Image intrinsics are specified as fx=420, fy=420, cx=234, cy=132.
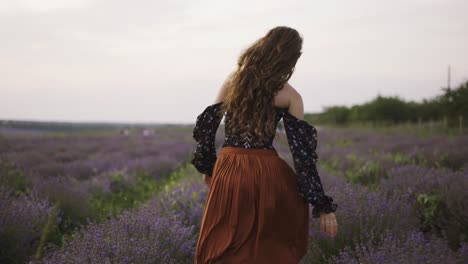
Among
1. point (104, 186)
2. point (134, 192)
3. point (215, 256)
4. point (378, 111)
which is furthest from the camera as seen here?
point (378, 111)

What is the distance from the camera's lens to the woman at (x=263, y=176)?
2.07 metres

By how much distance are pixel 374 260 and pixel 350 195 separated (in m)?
1.24

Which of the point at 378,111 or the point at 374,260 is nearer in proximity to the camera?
the point at 374,260

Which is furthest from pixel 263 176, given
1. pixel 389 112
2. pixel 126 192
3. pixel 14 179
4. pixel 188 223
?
pixel 389 112

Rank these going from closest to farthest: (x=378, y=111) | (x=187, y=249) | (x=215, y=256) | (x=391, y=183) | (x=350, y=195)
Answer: (x=215, y=256)
(x=187, y=249)
(x=350, y=195)
(x=391, y=183)
(x=378, y=111)

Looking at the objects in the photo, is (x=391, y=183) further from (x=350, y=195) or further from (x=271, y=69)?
(x=271, y=69)

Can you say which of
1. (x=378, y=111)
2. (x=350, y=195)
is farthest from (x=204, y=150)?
(x=378, y=111)

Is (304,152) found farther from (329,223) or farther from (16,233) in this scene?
(16,233)

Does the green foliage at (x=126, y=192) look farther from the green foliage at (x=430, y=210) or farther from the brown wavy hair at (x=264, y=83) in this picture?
the brown wavy hair at (x=264, y=83)

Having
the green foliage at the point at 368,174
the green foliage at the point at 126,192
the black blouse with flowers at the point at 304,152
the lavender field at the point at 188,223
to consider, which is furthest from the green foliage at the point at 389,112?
the black blouse with flowers at the point at 304,152

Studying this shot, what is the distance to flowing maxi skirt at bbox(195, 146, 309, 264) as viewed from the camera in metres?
2.06

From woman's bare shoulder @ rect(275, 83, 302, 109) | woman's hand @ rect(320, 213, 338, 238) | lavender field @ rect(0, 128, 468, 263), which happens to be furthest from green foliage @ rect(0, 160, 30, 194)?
woman's hand @ rect(320, 213, 338, 238)

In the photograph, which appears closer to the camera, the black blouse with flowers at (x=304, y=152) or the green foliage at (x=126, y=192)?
the black blouse with flowers at (x=304, y=152)

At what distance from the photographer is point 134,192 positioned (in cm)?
673
